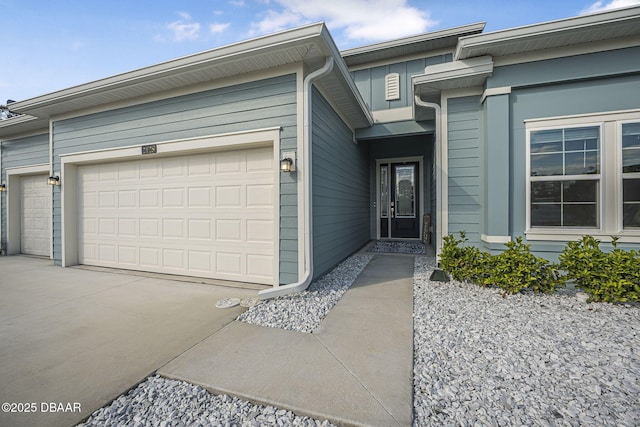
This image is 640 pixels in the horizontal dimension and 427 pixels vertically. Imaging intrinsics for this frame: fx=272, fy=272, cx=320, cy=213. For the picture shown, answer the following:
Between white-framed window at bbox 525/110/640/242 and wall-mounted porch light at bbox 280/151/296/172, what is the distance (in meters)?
3.17

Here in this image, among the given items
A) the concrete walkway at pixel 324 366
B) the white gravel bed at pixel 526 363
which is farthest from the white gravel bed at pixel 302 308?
the white gravel bed at pixel 526 363

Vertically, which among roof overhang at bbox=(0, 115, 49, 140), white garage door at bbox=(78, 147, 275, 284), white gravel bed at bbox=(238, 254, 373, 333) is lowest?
white gravel bed at bbox=(238, 254, 373, 333)

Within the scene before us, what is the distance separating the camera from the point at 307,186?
11.5 ft

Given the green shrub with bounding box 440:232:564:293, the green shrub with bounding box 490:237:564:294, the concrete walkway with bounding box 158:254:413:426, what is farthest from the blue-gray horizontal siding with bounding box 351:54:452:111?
the concrete walkway with bounding box 158:254:413:426

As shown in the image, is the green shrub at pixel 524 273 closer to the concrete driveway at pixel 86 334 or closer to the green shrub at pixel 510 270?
the green shrub at pixel 510 270

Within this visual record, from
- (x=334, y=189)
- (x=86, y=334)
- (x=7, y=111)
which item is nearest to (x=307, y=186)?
(x=334, y=189)

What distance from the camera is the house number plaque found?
4332mm

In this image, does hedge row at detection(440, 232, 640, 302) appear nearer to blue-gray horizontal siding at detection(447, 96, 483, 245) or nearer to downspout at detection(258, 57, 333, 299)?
blue-gray horizontal siding at detection(447, 96, 483, 245)

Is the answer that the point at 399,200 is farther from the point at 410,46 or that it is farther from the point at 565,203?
the point at 565,203

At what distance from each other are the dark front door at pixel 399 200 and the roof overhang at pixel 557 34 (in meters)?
4.38

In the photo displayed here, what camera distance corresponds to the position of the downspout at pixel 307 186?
3367 mm

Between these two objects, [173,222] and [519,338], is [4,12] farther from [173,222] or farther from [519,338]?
[519,338]

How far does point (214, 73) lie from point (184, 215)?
2173 millimetres

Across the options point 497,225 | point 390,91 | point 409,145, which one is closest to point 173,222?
point 497,225
